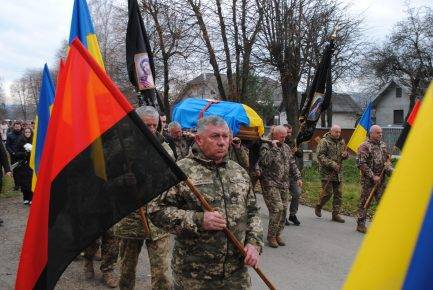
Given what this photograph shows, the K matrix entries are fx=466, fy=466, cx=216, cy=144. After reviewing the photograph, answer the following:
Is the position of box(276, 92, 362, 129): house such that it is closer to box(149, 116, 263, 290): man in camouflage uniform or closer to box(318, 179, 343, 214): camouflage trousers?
box(318, 179, 343, 214): camouflage trousers

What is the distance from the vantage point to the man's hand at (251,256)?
315cm

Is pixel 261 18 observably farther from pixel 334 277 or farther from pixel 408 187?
pixel 408 187

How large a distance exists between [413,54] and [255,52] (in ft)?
82.9

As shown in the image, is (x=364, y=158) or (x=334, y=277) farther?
(x=364, y=158)

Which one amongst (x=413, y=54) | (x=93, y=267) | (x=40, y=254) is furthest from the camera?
(x=413, y=54)

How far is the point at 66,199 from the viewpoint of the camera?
2691mm

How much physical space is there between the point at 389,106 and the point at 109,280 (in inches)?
2160

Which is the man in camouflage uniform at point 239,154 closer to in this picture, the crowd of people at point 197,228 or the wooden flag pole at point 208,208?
the crowd of people at point 197,228

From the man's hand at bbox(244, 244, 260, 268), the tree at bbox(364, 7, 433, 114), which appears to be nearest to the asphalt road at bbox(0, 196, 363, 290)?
the man's hand at bbox(244, 244, 260, 268)

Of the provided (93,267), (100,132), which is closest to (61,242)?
(100,132)

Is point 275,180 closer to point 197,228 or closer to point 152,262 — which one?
point 152,262

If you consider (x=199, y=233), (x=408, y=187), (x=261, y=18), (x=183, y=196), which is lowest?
(x=199, y=233)

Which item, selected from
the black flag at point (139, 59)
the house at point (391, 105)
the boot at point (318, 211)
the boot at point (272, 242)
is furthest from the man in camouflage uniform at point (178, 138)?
the house at point (391, 105)

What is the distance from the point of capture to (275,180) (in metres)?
7.77
